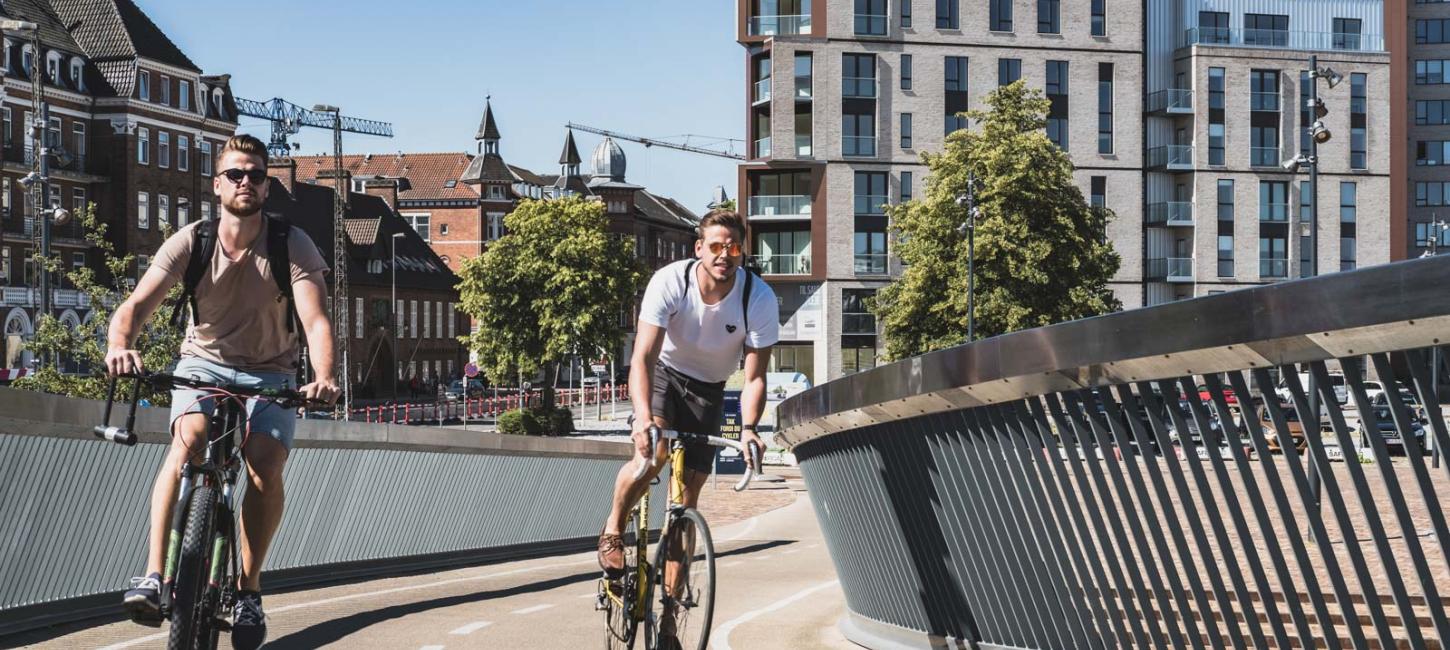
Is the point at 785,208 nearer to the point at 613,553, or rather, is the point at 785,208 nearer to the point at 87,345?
the point at 87,345

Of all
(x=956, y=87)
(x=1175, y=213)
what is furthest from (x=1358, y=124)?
(x=956, y=87)

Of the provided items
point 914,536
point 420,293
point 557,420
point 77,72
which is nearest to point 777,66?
point 557,420

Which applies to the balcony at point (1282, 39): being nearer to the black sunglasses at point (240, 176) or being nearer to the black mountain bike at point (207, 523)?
the black sunglasses at point (240, 176)

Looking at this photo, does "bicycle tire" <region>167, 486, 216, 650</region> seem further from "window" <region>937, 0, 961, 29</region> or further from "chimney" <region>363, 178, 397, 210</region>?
"chimney" <region>363, 178, 397, 210</region>

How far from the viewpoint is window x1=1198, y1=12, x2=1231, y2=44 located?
72688 mm

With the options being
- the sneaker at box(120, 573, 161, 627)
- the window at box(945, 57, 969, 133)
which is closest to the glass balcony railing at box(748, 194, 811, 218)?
the window at box(945, 57, 969, 133)

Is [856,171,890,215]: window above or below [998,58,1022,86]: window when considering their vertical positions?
below

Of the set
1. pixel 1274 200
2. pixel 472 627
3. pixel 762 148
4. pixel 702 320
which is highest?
pixel 762 148

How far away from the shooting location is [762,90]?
70812 millimetres

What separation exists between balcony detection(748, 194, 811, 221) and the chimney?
177 ft

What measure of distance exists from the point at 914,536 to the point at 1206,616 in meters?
2.57

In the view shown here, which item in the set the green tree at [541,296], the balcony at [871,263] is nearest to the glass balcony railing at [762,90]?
the balcony at [871,263]

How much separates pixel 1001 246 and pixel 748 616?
43.0 m

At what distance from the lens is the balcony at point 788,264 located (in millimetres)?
69938
